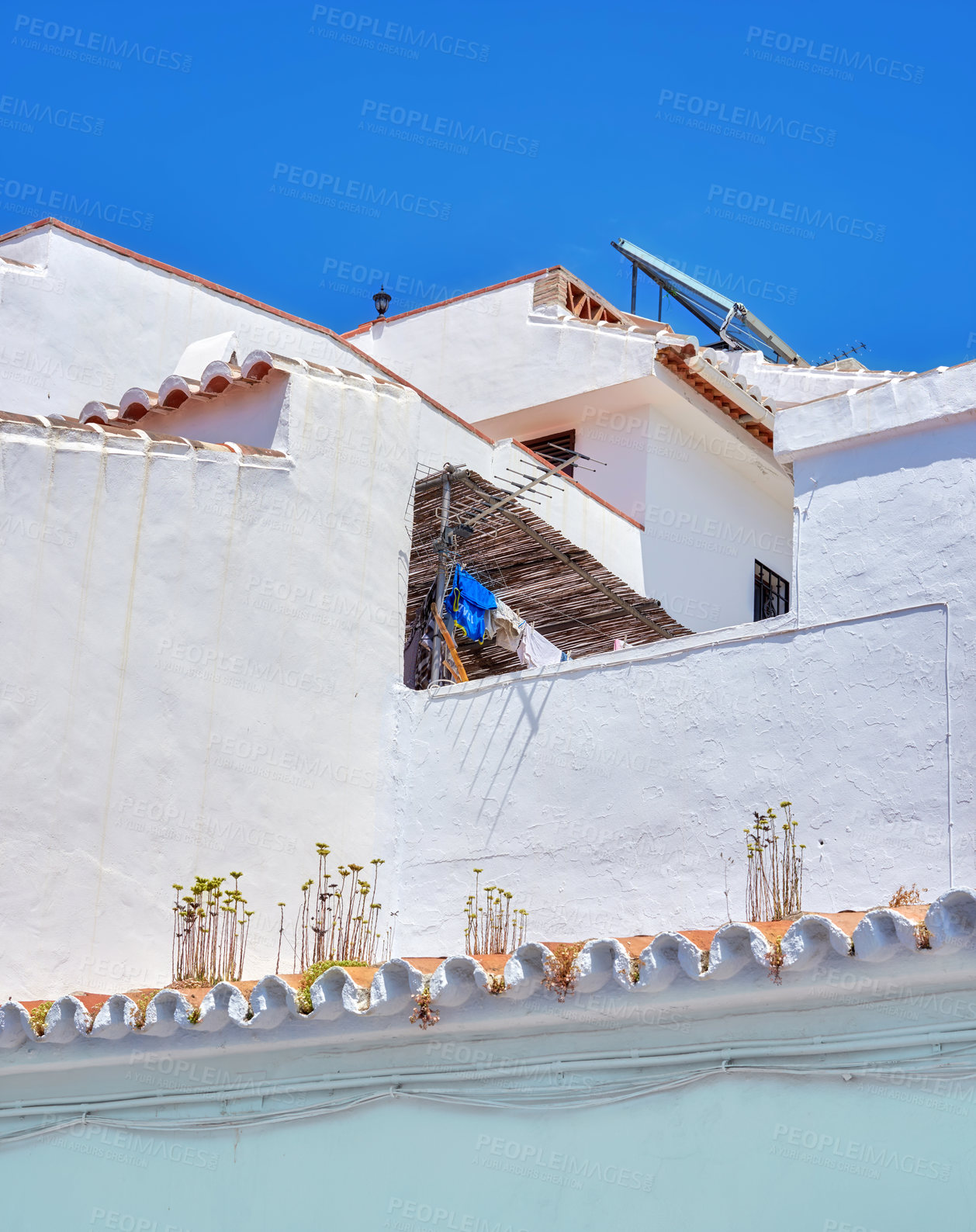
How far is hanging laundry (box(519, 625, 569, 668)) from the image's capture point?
39.7 ft

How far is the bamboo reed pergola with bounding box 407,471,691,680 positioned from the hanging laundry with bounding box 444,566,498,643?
0.19 metres

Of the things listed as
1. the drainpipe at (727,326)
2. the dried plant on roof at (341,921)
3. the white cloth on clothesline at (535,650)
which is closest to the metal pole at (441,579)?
the white cloth on clothesline at (535,650)

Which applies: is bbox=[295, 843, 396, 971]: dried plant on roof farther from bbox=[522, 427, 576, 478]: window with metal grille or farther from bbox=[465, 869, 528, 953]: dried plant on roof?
bbox=[522, 427, 576, 478]: window with metal grille

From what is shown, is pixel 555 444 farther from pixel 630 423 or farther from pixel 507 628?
pixel 507 628

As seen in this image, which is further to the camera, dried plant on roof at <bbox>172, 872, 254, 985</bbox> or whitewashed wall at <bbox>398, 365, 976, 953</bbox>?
dried plant on roof at <bbox>172, 872, 254, 985</bbox>

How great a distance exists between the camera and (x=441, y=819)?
9.80 m

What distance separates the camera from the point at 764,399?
55.3 ft

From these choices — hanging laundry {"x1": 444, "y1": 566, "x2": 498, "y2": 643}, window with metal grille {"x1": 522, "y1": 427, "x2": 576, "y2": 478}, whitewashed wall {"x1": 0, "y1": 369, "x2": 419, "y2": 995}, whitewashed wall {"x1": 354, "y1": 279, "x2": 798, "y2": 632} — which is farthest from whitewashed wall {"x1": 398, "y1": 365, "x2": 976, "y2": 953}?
window with metal grille {"x1": 522, "y1": 427, "x2": 576, "y2": 478}

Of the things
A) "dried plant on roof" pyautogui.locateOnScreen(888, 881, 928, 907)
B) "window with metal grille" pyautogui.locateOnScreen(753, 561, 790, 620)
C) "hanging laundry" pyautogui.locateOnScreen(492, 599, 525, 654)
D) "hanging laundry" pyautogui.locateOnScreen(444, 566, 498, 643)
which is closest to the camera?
"dried plant on roof" pyautogui.locateOnScreen(888, 881, 928, 907)

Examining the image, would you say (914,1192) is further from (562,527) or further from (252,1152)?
(562,527)

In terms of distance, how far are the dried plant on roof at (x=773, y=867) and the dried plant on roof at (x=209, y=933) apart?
2697mm

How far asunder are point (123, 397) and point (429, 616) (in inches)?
106

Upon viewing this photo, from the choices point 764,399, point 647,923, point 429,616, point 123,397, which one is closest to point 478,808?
point 647,923

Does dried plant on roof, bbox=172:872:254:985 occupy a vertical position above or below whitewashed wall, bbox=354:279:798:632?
below
